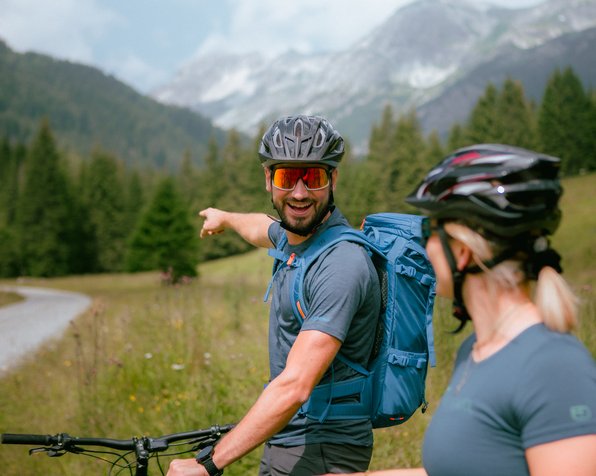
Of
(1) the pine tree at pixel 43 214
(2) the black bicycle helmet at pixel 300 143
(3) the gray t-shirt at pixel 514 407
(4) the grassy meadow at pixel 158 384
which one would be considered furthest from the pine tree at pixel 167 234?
(3) the gray t-shirt at pixel 514 407

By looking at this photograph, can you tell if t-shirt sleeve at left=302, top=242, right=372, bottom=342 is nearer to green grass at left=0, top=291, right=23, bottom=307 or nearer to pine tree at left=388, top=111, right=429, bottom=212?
green grass at left=0, top=291, right=23, bottom=307

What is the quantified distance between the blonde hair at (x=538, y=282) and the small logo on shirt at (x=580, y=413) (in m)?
0.21

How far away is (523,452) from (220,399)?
425 cm

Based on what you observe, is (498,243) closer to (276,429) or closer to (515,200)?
(515,200)

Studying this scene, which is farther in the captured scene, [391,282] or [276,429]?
[391,282]

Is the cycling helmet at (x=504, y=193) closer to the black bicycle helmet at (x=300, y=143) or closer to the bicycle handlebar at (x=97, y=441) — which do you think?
the black bicycle helmet at (x=300, y=143)

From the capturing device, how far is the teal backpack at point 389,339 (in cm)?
259

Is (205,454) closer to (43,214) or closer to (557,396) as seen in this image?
(557,396)

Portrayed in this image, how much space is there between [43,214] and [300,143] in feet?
208

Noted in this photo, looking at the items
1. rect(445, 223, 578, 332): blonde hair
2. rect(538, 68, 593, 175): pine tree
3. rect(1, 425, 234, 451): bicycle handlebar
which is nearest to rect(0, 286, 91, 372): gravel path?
rect(1, 425, 234, 451): bicycle handlebar

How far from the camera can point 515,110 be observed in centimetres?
5756

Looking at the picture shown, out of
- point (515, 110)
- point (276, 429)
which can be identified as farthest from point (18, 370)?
point (515, 110)

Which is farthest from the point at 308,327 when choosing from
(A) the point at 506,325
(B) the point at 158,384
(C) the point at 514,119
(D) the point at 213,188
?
(D) the point at 213,188

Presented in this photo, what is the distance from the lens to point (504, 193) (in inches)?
67.7
